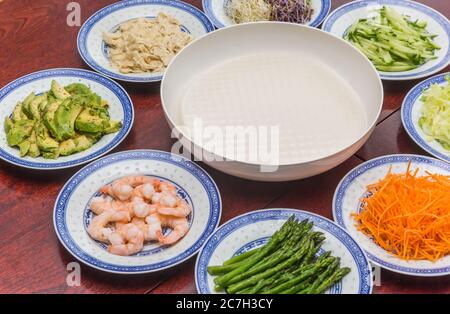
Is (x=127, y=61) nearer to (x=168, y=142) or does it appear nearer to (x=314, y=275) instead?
(x=168, y=142)

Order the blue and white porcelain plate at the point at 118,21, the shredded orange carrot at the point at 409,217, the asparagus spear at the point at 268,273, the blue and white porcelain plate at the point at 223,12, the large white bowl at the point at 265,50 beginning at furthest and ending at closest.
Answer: the blue and white porcelain plate at the point at 223,12 → the blue and white porcelain plate at the point at 118,21 → the large white bowl at the point at 265,50 → the shredded orange carrot at the point at 409,217 → the asparagus spear at the point at 268,273

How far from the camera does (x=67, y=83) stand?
2.30 m

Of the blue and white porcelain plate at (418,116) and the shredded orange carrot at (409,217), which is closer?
the shredded orange carrot at (409,217)

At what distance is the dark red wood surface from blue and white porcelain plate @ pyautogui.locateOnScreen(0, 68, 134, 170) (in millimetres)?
51

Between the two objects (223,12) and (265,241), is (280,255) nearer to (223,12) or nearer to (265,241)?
(265,241)

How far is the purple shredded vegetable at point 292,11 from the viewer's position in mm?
2613

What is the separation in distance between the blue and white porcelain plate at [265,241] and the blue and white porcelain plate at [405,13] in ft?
3.06

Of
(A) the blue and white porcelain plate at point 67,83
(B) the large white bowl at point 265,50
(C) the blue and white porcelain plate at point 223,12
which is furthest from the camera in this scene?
→ (C) the blue and white porcelain plate at point 223,12

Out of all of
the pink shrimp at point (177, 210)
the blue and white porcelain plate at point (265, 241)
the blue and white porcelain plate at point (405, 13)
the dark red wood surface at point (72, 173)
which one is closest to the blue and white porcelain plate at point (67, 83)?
the dark red wood surface at point (72, 173)

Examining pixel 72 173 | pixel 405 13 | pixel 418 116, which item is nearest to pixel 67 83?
pixel 72 173

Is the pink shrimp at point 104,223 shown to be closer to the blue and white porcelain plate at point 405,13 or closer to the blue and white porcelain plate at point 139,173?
the blue and white porcelain plate at point 139,173

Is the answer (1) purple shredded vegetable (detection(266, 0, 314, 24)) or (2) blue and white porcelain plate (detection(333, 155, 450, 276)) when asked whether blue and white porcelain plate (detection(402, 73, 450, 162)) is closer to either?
(2) blue and white porcelain plate (detection(333, 155, 450, 276))

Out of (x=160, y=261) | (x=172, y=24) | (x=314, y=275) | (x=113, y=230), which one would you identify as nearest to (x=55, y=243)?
(x=113, y=230)

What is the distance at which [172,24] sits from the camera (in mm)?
2557
